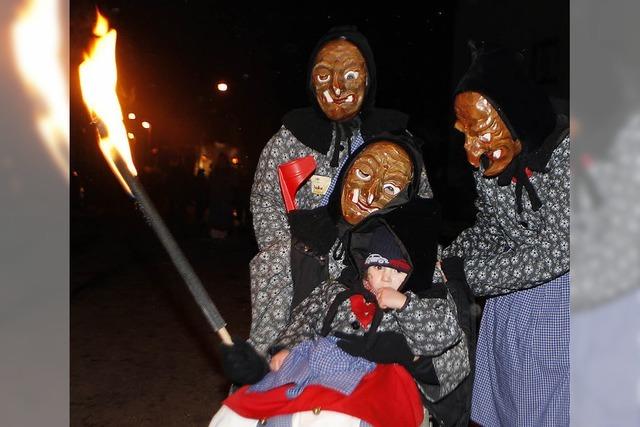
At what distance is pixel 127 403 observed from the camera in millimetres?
5137

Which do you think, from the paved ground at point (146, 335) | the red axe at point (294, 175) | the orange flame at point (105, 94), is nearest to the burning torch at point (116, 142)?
the orange flame at point (105, 94)

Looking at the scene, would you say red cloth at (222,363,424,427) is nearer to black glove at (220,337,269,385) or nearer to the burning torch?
black glove at (220,337,269,385)

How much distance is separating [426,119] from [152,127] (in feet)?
24.7

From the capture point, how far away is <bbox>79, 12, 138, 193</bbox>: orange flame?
2.27 meters

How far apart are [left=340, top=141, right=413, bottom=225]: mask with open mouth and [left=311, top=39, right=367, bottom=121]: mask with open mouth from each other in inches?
13.9

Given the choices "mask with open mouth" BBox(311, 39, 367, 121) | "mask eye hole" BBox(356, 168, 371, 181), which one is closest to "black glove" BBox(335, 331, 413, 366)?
"mask eye hole" BBox(356, 168, 371, 181)

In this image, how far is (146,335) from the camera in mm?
6965

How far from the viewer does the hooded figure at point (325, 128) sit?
10.7ft

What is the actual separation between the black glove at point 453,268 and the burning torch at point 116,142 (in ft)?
3.35

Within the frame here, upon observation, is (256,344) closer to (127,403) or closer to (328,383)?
(328,383)

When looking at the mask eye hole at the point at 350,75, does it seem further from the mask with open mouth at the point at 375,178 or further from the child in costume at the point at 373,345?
the child in costume at the point at 373,345

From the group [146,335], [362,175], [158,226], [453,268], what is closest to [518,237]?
[453,268]
